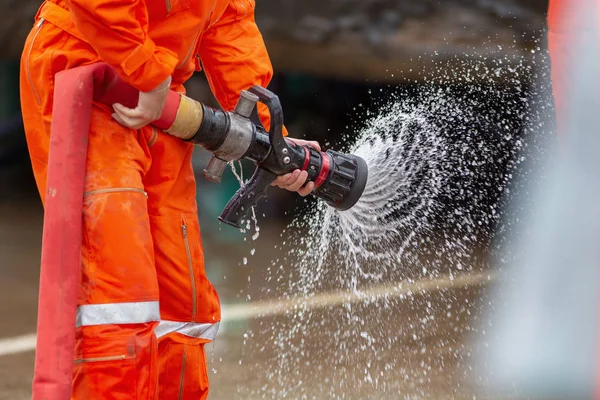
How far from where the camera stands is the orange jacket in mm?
1483

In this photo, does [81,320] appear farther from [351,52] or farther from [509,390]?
[351,52]

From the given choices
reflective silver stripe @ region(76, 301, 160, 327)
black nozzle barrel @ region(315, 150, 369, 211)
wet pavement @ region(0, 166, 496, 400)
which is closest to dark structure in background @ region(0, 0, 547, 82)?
wet pavement @ region(0, 166, 496, 400)

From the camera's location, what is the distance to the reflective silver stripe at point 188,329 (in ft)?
5.64

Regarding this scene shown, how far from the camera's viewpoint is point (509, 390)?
8.07 ft

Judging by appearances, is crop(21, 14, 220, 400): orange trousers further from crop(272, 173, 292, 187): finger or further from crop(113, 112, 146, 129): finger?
crop(272, 173, 292, 187): finger

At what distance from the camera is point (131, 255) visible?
1.55m

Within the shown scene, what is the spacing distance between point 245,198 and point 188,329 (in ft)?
0.96

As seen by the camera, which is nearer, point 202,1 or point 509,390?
point 202,1

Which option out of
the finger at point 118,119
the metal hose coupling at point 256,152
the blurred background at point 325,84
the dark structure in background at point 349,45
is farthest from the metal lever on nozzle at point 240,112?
the dark structure in background at point 349,45

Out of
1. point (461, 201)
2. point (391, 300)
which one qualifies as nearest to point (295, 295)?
point (391, 300)

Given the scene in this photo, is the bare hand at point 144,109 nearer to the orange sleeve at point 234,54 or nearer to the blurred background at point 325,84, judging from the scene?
the orange sleeve at point 234,54

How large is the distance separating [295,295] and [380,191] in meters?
1.23

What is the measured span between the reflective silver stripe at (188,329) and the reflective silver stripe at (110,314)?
0.17 meters

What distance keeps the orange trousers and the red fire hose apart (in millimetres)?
38
